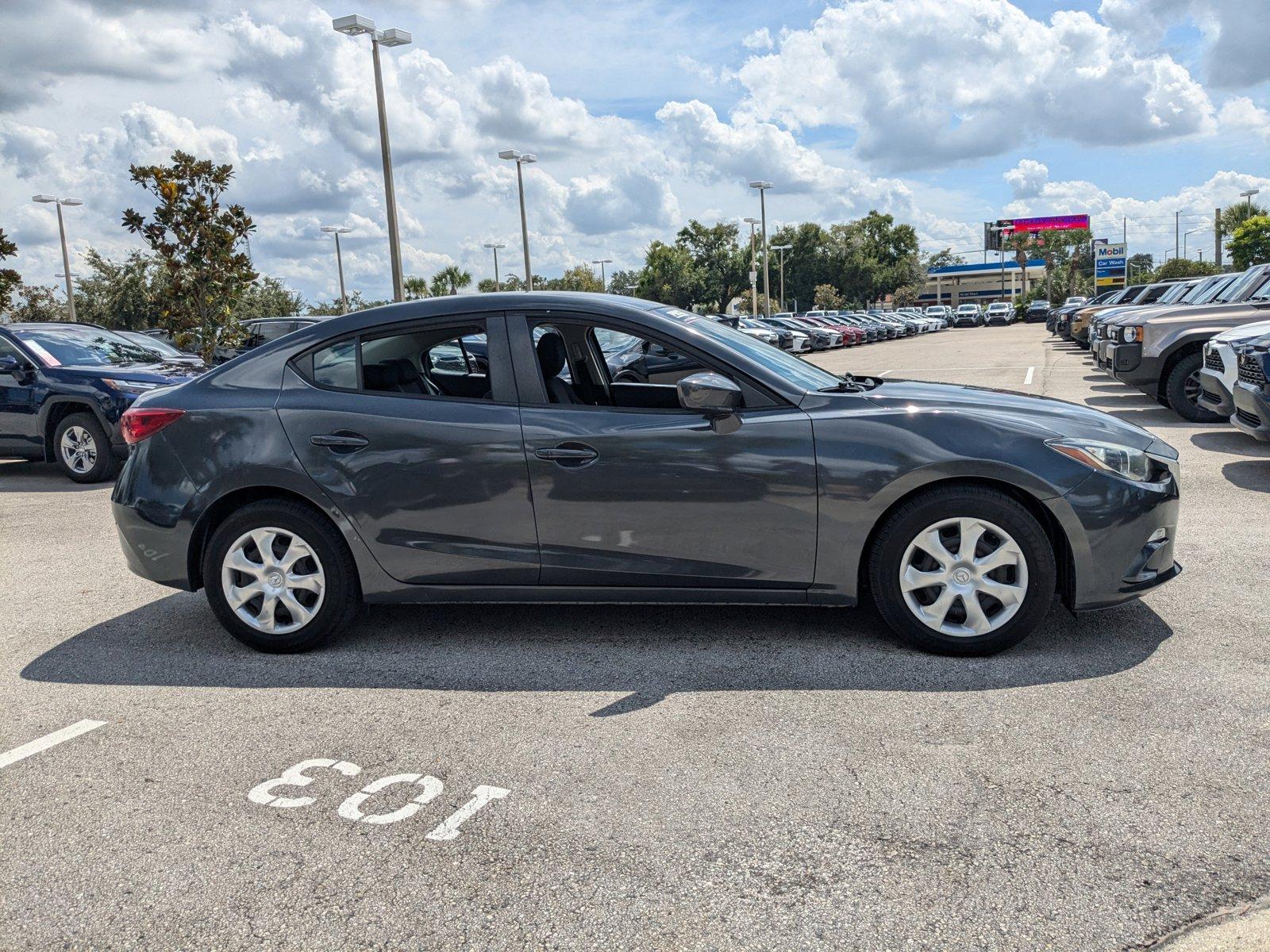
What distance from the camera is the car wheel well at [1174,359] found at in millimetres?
12062

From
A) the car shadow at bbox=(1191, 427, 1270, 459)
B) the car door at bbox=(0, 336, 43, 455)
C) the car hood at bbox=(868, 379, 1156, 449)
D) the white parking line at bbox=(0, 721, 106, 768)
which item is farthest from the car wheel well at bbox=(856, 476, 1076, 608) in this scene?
the car door at bbox=(0, 336, 43, 455)

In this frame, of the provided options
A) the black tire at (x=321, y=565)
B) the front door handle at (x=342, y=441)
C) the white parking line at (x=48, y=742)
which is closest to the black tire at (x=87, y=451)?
the black tire at (x=321, y=565)

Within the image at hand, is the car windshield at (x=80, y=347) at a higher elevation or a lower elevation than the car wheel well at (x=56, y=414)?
higher

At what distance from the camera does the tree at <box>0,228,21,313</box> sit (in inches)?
690

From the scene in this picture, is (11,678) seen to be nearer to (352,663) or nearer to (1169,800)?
(352,663)

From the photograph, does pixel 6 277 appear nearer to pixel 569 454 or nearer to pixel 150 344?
pixel 150 344

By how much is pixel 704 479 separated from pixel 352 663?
1734mm

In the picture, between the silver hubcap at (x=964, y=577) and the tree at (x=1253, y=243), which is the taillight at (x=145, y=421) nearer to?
the silver hubcap at (x=964, y=577)

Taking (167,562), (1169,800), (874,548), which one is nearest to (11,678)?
(167,562)

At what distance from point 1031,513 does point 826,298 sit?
8828cm

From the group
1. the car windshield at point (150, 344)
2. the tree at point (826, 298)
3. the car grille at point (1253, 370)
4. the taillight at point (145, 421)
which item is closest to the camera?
the taillight at point (145, 421)

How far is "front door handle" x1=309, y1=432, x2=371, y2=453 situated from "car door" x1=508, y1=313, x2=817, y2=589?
72cm

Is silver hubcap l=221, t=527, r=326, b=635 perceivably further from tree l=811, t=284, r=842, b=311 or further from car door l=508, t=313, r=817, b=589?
tree l=811, t=284, r=842, b=311

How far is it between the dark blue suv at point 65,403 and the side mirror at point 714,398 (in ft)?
25.0
